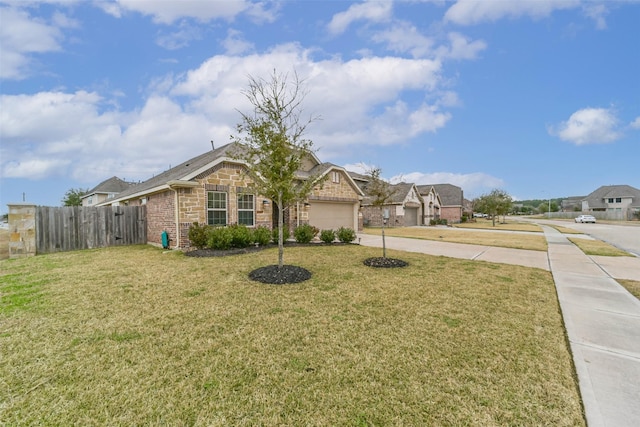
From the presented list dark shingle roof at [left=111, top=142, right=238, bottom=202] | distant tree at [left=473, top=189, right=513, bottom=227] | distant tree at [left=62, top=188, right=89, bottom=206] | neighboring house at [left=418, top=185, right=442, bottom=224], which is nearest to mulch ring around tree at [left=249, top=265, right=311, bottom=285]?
dark shingle roof at [left=111, top=142, right=238, bottom=202]

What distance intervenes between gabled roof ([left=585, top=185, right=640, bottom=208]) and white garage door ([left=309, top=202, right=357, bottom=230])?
68547 millimetres

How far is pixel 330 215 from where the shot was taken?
18438mm

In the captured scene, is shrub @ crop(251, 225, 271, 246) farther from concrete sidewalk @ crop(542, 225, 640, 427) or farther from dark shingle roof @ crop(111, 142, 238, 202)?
concrete sidewalk @ crop(542, 225, 640, 427)

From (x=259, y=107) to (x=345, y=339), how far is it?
5.86 metres

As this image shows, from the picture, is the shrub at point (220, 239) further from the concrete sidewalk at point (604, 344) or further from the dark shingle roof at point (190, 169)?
the concrete sidewalk at point (604, 344)

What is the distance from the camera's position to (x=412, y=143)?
2164 cm

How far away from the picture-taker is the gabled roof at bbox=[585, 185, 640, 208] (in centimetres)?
5181

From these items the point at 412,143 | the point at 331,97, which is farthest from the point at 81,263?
the point at 412,143

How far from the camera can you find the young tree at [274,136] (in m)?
6.60

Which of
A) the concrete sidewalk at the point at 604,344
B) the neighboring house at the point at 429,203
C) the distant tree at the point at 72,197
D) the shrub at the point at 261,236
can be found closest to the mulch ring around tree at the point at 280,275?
the shrub at the point at 261,236

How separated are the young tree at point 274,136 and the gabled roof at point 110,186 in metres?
45.0

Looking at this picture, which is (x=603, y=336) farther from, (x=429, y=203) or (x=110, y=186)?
(x=110, y=186)

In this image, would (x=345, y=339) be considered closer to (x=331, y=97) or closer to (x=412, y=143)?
(x=331, y=97)

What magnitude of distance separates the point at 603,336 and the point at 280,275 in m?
5.89
